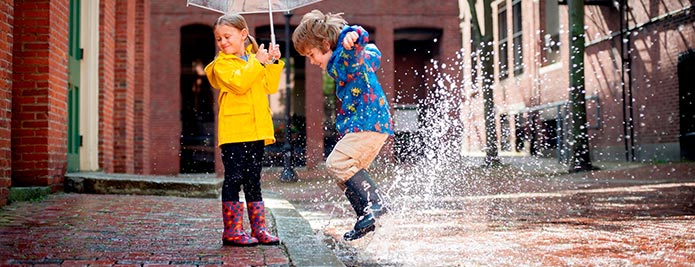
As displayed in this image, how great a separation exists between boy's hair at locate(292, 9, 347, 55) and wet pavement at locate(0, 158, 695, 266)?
1.11 m

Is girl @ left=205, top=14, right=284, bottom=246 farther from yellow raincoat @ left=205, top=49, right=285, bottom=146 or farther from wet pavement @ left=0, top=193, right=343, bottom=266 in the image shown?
→ wet pavement @ left=0, top=193, right=343, bottom=266

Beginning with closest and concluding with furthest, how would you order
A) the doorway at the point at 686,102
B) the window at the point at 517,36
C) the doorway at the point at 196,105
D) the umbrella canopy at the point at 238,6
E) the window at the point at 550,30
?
the umbrella canopy at the point at 238,6, the doorway at the point at 686,102, the window at the point at 550,30, the doorway at the point at 196,105, the window at the point at 517,36

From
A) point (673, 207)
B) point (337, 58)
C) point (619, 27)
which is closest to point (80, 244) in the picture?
point (337, 58)

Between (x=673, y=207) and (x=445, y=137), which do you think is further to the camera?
(x=445, y=137)

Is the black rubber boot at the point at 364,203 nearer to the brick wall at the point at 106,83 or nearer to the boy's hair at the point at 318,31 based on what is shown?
the boy's hair at the point at 318,31

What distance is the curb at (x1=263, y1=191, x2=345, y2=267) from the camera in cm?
365

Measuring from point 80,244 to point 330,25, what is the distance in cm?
187

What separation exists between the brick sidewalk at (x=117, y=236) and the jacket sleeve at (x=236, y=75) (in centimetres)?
89

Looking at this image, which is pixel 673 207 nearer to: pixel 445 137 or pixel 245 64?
pixel 245 64

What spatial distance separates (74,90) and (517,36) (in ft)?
60.1

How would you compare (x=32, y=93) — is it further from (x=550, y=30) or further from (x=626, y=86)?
(x=550, y=30)

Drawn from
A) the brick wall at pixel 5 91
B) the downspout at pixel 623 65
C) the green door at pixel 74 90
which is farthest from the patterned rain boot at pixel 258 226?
the downspout at pixel 623 65

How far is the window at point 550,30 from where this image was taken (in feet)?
73.8

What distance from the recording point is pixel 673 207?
7348 mm
